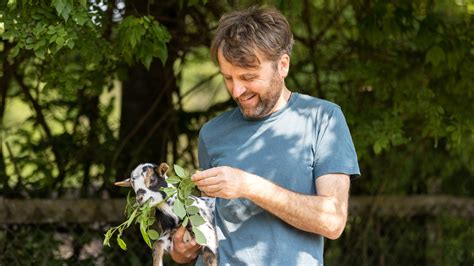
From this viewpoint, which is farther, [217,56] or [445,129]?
[445,129]

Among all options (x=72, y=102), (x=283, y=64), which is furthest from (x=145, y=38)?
(x=72, y=102)

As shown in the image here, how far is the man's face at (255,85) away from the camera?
289 centimetres

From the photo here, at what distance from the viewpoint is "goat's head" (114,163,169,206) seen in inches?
116

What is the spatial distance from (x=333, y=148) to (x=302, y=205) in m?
0.22

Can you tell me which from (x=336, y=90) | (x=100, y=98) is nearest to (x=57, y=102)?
(x=100, y=98)

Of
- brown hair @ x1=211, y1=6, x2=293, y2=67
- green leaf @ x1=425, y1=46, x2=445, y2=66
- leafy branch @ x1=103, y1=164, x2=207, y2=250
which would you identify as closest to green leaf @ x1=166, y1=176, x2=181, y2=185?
leafy branch @ x1=103, y1=164, x2=207, y2=250

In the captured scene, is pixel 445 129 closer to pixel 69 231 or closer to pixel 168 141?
pixel 168 141

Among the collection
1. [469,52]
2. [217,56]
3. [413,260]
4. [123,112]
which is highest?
[217,56]

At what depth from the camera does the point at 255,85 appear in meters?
2.90

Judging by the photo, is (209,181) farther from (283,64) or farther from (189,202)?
(283,64)

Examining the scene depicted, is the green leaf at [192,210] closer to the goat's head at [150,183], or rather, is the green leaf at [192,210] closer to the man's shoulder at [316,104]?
the goat's head at [150,183]

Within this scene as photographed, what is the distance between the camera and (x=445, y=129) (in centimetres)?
514

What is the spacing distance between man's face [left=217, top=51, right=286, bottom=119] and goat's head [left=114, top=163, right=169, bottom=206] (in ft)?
1.05

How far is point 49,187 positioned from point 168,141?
805 millimetres
